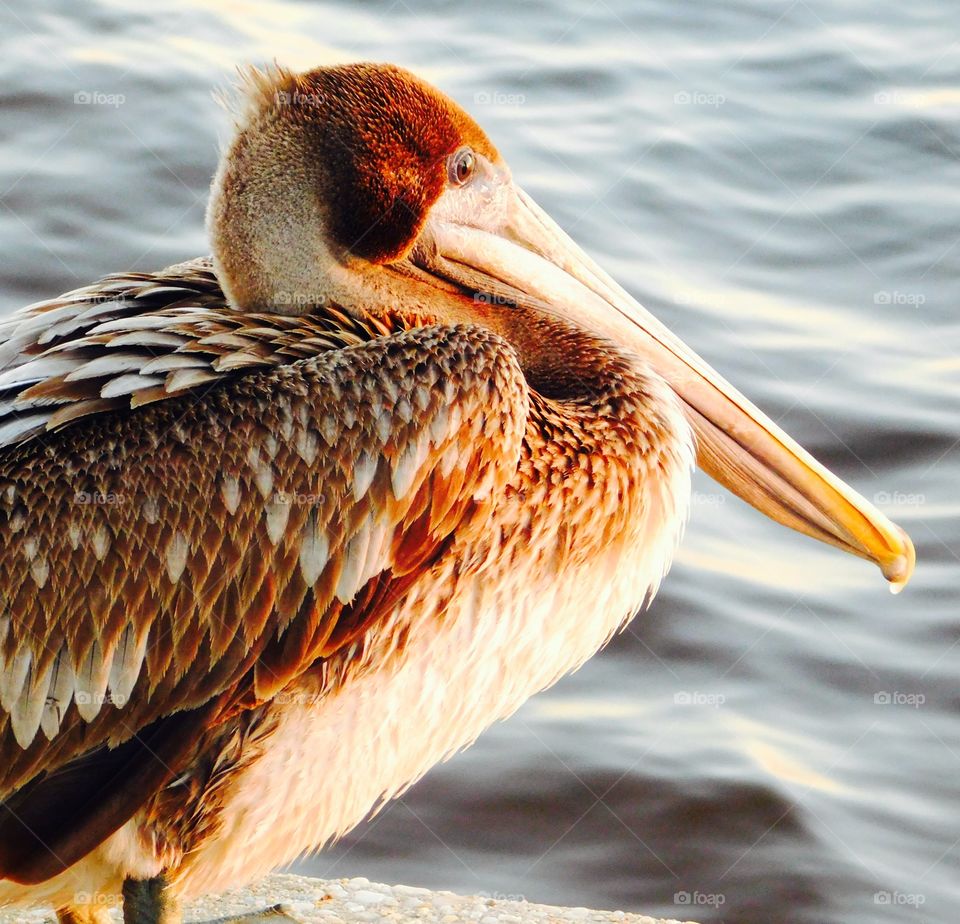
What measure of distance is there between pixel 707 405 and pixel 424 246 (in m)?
0.89

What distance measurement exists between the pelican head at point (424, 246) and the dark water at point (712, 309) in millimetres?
2004

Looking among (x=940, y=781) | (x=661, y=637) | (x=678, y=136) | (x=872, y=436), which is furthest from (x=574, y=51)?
(x=940, y=781)

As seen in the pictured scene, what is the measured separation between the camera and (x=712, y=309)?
894cm

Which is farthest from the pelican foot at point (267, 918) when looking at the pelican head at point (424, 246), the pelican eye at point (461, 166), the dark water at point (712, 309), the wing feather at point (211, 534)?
the pelican eye at point (461, 166)

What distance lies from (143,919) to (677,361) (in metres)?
1.99

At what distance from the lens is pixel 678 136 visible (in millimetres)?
10664

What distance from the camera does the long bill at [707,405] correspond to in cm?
431

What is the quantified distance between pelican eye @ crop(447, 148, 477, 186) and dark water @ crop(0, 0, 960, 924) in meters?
2.70

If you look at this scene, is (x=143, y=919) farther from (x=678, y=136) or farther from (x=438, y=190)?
(x=678, y=136)

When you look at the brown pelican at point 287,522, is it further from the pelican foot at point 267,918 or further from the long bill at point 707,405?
the pelican foot at point 267,918

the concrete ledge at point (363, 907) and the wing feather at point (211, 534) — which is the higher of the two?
the wing feather at point (211, 534)

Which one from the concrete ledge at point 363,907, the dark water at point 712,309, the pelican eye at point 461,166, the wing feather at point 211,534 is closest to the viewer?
the wing feather at point 211,534

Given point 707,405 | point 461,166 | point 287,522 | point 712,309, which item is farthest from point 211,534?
point 712,309

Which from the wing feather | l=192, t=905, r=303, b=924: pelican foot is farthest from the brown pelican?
l=192, t=905, r=303, b=924: pelican foot
